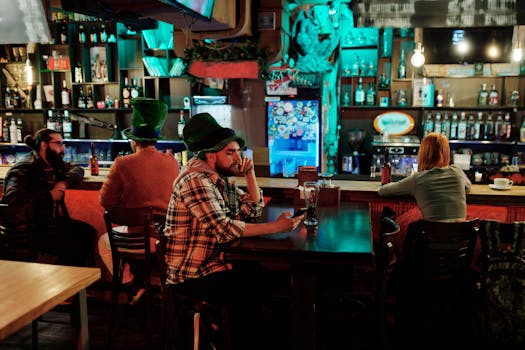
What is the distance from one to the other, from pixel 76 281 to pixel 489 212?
2.87 metres

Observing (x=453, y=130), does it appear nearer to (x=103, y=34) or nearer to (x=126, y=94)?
(x=126, y=94)

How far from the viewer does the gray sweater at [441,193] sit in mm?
3045

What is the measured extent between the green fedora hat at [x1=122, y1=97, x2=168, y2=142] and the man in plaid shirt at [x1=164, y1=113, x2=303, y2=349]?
0.89 m

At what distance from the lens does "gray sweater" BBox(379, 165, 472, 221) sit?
9.99 feet

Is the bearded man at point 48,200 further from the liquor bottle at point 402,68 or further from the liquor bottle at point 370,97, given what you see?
the liquor bottle at point 402,68

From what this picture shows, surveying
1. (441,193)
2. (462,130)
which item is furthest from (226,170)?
(462,130)

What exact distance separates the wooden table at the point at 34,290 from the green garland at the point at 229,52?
9.47 feet

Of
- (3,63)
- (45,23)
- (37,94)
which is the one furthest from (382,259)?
(3,63)

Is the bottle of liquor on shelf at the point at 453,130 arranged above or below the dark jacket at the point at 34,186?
above

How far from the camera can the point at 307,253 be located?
6.83 feet

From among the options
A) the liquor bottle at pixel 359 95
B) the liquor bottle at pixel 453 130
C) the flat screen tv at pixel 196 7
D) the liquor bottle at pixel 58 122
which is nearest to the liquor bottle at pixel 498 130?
the liquor bottle at pixel 453 130

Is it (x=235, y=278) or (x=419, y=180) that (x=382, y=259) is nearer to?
(x=235, y=278)

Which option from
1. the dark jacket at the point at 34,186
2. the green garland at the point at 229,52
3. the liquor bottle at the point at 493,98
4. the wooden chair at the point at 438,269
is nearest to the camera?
the wooden chair at the point at 438,269

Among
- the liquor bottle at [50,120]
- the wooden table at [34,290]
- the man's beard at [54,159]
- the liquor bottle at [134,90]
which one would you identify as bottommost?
the wooden table at [34,290]
